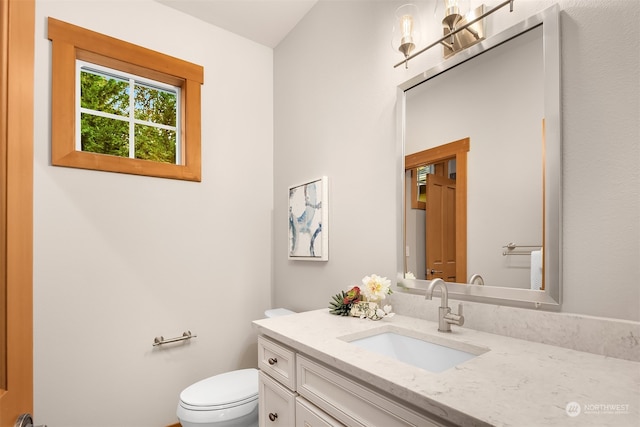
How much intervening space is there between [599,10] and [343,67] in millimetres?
1217

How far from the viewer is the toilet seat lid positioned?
63.2 inches

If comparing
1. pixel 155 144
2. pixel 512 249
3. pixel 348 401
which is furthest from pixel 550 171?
pixel 155 144

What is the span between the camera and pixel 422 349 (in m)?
1.22

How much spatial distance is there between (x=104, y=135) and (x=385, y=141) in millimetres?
1735

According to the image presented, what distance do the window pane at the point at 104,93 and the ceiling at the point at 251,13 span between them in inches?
24.5

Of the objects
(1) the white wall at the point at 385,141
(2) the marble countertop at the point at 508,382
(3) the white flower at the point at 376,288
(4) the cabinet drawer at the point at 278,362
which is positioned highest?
(1) the white wall at the point at 385,141

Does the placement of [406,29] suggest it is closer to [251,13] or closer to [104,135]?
[251,13]

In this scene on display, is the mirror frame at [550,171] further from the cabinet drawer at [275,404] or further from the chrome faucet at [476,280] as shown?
the cabinet drawer at [275,404]

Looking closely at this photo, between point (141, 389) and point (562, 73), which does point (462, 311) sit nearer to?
point (562, 73)

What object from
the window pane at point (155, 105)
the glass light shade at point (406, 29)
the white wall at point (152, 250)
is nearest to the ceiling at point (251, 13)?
the white wall at point (152, 250)

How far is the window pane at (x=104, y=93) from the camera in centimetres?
205

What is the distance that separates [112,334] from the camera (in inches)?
76.0

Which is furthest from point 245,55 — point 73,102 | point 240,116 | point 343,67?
point 73,102

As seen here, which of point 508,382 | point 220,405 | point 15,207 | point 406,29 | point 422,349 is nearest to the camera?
point 15,207
